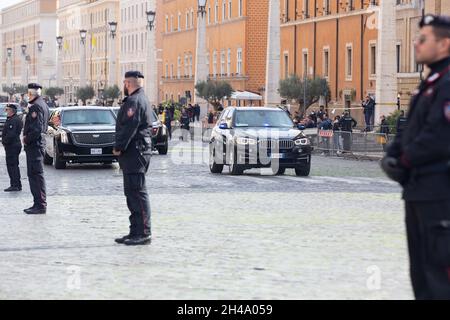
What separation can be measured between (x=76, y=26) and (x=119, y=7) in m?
26.9

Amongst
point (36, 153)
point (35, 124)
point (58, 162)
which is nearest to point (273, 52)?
point (58, 162)

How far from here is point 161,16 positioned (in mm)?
128375

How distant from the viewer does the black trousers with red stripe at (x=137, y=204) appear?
46.0ft

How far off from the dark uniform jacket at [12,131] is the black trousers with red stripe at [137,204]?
8931mm

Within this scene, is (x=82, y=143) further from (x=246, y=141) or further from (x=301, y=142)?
(x=301, y=142)

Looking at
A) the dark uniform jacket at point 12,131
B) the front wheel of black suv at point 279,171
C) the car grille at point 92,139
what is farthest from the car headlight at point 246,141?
the dark uniform jacket at point 12,131

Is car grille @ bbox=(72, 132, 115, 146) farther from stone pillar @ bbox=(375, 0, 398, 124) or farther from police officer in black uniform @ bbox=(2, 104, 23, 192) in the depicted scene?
stone pillar @ bbox=(375, 0, 398, 124)

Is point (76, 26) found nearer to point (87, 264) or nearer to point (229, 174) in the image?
point (229, 174)

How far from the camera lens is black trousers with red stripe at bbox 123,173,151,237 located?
1403 centimetres

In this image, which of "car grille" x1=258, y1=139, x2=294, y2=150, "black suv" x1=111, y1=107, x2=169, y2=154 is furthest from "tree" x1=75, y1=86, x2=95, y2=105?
"car grille" x1=258, y1=139, x2=294, y2=150

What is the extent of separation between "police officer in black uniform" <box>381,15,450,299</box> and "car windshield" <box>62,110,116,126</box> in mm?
25038

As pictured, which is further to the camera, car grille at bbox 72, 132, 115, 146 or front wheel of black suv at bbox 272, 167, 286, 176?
car grille at bbox 72, 132, 115, 146

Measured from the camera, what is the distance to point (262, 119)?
95.2 ft
